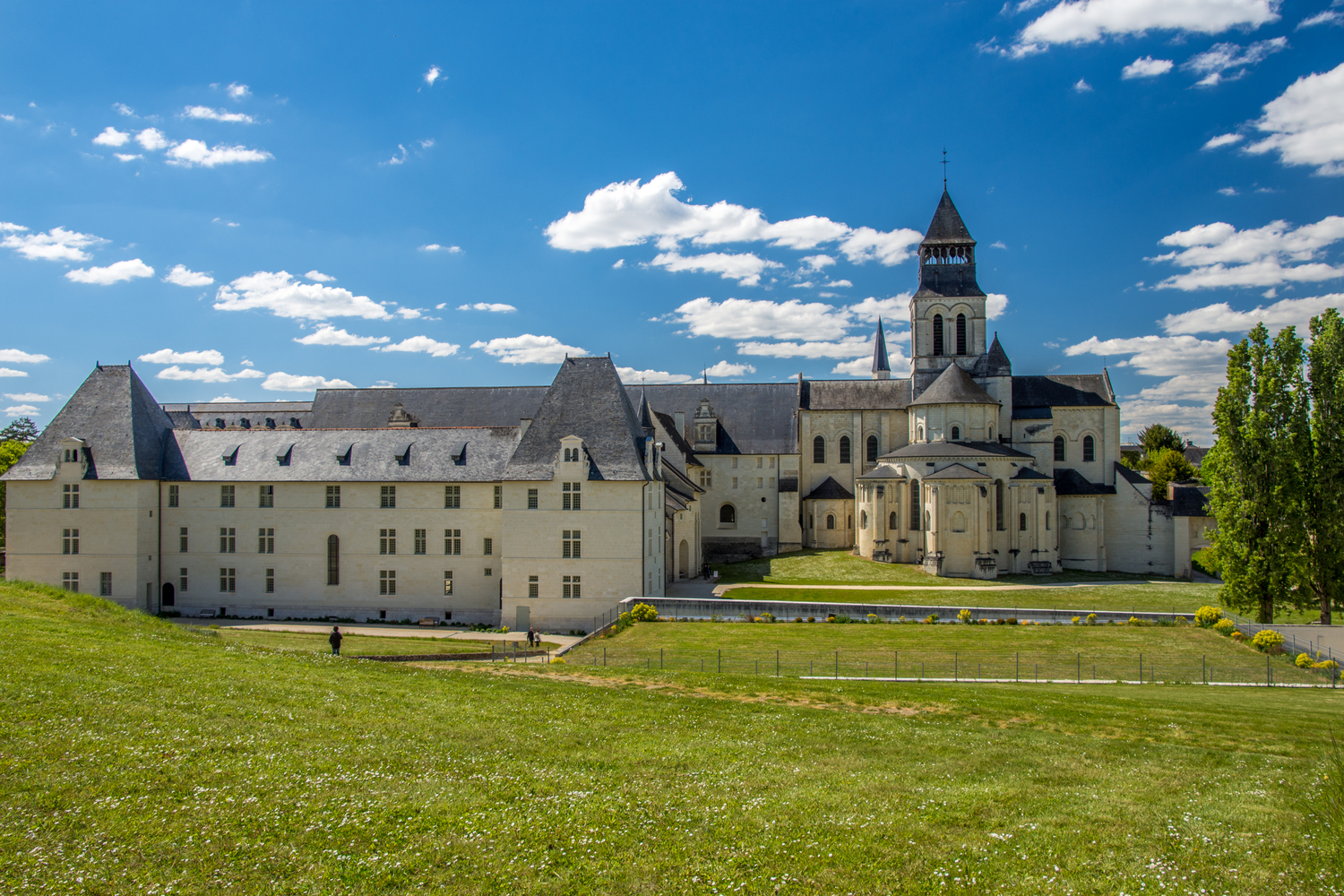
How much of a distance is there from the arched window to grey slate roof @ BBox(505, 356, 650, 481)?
10373 millimetres

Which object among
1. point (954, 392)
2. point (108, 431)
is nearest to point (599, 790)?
point (108, 431)

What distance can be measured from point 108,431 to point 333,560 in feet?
44.0

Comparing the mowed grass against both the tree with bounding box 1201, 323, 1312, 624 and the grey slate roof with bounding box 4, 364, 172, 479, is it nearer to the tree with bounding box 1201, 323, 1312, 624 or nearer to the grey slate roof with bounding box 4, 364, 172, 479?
the tree with bounding box 1201, 323, 1312, 624

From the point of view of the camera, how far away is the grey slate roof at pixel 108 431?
3738 centimetres

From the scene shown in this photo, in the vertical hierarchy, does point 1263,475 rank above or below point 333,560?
above

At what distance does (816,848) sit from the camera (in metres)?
8.80

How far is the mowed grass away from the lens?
804 cm

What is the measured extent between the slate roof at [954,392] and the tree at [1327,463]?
22176 mm

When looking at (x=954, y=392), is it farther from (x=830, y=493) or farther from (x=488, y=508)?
(x=488, y=508)

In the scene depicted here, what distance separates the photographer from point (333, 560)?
37750 millimetres

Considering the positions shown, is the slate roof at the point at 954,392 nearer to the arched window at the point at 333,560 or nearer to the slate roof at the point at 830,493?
the slate roof at the point at 830,493

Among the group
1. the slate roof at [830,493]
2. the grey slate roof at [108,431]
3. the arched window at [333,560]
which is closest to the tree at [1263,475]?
the slate roof at [830,493]

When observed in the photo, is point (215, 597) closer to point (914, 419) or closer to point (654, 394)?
point (654, 394)

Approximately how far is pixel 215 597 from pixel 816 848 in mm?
38165
